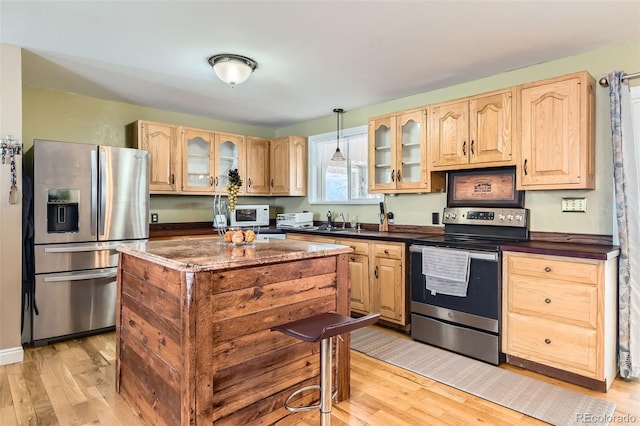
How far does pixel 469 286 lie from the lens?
2.97 metres

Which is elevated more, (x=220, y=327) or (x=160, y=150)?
(x=160, y=150)

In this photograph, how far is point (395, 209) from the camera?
4301mm

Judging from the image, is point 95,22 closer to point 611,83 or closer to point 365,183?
point 365,183

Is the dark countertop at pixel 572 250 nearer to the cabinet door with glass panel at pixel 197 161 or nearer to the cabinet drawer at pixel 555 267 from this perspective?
the cabinet drawer at pixel 555 267

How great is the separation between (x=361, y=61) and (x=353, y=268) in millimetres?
2059

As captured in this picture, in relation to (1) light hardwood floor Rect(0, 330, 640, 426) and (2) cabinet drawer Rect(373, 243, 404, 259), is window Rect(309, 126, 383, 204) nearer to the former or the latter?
(2) cabinet drawer Rect(373, 243, 404, 259)

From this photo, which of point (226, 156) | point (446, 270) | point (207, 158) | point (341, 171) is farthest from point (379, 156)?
point (207, 158)

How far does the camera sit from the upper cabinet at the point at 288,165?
5184 mm

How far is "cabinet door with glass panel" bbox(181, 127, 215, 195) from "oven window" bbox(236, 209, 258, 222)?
1.52 ft

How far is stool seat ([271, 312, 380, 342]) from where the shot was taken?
160 cm

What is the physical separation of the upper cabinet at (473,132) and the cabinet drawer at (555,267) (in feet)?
2.85

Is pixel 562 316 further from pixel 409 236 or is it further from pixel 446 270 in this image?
pixel 409 236

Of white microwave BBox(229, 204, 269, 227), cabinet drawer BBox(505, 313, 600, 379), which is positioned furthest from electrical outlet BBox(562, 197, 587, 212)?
white microwave BBox(229, 204, 269, 227)

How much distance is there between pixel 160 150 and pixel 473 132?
134 inches
